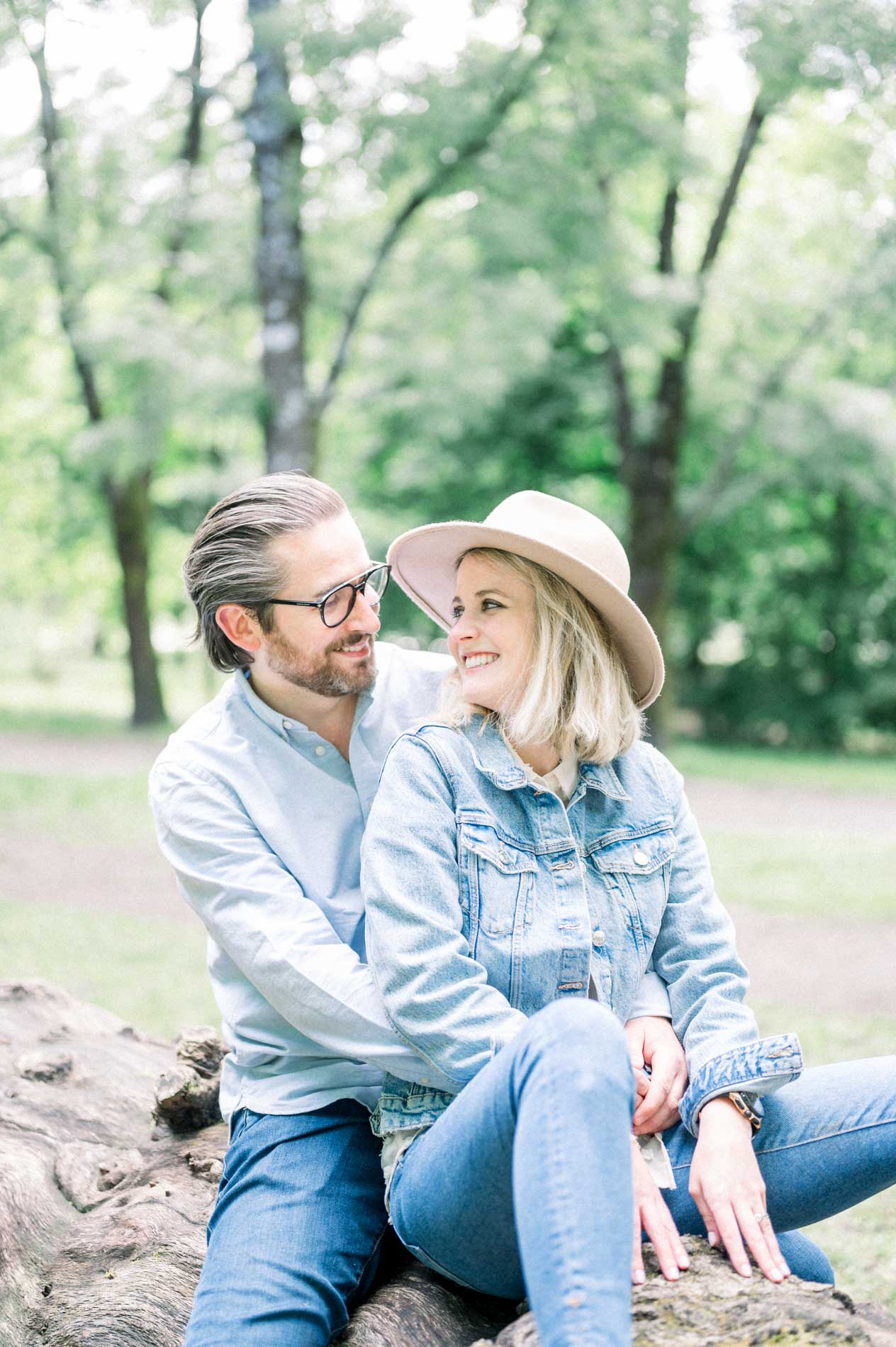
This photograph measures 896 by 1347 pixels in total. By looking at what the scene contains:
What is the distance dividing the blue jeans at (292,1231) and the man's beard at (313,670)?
0.87 metres

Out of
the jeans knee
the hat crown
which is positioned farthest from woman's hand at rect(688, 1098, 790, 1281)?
the hat crown

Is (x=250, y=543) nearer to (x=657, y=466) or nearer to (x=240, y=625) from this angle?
(x=240, y=625)

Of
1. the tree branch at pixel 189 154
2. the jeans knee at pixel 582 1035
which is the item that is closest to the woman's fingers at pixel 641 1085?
the jeans knee at pixel 582 1035

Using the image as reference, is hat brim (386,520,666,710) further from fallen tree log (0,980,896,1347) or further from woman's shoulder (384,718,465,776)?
fallen tree log (0,980,896,1347)

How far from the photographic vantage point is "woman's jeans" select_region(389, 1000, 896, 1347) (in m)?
1.74

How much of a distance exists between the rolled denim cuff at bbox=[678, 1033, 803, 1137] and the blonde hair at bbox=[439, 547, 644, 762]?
2.02 feet

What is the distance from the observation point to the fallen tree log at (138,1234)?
2088 mm

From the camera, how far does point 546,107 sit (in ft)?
34.3

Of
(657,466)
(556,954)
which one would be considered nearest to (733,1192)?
(556,954)

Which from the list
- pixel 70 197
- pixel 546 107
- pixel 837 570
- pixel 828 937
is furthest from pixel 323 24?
pixel 837 570

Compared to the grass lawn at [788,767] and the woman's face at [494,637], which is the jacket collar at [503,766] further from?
the grass lawn at [788,767]

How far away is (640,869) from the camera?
8.27ft

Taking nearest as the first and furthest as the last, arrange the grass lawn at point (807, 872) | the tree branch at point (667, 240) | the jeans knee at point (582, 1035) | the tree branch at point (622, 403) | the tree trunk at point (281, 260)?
the jeans knee at point (582, 1035) < the grass lawn at point (807, 872) < the tree trunk at point (281, 260) < the tree branch at point (667, 240) < the tree branch at point (622, 403)

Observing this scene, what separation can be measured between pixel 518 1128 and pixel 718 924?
862 millimetres
